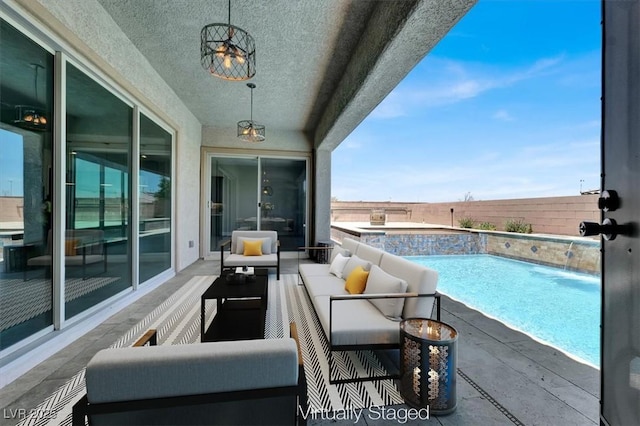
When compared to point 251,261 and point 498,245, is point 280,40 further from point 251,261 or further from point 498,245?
point 498,245

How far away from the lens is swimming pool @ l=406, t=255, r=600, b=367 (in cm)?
269

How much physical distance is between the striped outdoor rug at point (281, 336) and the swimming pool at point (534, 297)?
182 centimetres

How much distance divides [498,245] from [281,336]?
683cm

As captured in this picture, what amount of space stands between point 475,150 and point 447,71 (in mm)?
6376

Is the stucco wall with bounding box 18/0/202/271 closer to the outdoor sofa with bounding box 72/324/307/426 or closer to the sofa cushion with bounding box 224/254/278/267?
the sofa cushion with bounding box 224/254/278/267

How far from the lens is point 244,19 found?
103 inches

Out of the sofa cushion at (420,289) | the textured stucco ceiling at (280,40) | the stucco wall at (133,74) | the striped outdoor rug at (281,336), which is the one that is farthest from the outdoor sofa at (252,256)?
the sofa cushion at (420,289)

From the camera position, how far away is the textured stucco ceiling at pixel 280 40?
2.40 metres

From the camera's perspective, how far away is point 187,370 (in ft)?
2.61

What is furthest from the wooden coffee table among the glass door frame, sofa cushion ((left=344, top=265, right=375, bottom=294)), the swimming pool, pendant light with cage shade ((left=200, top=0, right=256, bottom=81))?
the glass door frame

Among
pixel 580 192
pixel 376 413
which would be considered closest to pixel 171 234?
pixel 376 413

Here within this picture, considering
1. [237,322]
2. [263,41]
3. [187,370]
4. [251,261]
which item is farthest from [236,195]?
[187,370]

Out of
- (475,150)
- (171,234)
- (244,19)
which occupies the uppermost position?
(475,150)

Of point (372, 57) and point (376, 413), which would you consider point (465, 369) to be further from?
point (372, 57)
